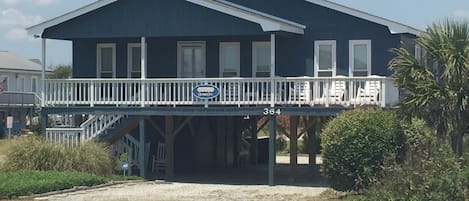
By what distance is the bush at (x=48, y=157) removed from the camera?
95.0ft

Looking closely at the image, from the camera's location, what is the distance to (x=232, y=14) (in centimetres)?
3092

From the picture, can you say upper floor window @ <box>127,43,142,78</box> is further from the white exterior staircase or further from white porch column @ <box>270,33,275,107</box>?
white porch column @ <box>270,33,275,107</box>

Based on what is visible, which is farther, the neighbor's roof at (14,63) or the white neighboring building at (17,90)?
the neighbor's roof at (14,63)

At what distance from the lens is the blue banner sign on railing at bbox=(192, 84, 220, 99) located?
103 feet

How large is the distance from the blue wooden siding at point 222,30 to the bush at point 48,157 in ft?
16.5

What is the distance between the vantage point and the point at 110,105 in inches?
1283

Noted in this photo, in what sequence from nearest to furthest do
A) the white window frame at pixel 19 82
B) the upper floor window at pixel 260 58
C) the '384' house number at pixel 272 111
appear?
the '384' house number at pixel 272 111
the upper floor window at pixel 260 58
the white window frame at pixel 19 82

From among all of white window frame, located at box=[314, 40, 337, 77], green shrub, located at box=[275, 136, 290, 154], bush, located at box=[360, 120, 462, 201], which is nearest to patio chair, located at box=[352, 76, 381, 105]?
white window frame, located at box=[314, 40, 337, 77]

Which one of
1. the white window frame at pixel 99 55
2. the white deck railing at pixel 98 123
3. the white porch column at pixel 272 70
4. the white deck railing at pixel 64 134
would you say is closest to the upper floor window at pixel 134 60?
the white window frame at pixel 99 55

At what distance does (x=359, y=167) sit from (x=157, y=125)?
11451mm

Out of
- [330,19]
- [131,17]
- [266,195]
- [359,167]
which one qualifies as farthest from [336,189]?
[131,17]

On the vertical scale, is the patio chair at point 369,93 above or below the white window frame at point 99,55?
below

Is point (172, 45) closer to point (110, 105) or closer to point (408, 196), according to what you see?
point (110, 105)

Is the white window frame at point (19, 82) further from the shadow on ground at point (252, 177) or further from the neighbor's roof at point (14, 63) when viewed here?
the shadow on ground at point (252, 177)
